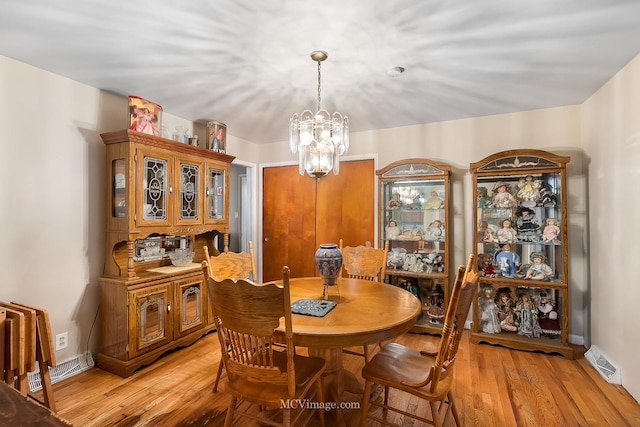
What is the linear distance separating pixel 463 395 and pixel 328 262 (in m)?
A: 1.37

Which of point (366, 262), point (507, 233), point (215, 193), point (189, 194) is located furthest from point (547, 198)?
point (189, 194)

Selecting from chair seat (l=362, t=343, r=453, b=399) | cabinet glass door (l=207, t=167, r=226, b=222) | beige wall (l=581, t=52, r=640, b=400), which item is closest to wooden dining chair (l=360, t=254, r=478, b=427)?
chair seat (l=362, t=343, r=453, b=399)

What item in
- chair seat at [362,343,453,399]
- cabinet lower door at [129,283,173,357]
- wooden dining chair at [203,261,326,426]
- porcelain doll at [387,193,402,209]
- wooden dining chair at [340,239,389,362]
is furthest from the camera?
porcelain doll at [387,193,402,209]

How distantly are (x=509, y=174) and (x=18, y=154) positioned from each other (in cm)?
404

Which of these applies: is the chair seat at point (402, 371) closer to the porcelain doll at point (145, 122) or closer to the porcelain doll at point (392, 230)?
the porcelain doll at point (392, 230)

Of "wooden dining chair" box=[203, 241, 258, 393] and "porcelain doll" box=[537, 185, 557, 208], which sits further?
"porcelain doll" box=[537, 185, 557, 208]

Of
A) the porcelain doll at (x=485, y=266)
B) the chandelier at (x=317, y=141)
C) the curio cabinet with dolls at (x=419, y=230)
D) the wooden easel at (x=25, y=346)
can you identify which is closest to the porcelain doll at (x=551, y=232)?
the porcelain doll at (x=485, y=266)

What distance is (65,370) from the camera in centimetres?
245

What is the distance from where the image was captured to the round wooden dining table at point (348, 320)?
4.89 ft

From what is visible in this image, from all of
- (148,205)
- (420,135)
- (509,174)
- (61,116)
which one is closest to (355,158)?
(420,135)

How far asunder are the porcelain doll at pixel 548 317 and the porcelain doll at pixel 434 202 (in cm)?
132

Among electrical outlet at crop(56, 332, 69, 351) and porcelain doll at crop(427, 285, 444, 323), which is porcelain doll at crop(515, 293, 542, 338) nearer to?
porcelain doll at crop(427, 285, 444, 323)

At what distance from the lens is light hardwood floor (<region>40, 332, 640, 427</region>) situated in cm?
196

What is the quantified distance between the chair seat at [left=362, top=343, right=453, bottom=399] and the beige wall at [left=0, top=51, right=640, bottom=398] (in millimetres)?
1630
